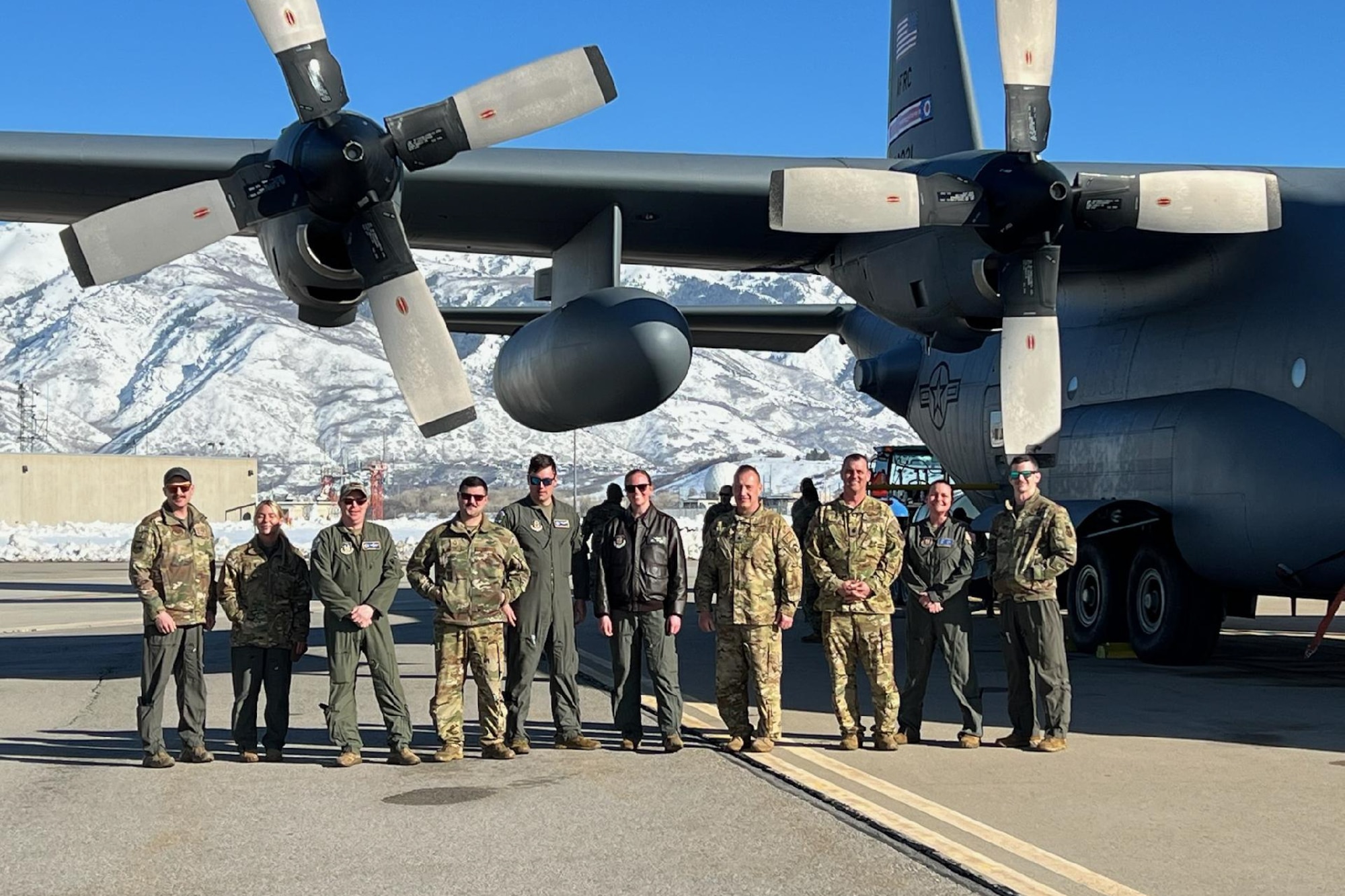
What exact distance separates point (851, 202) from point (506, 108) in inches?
99.6

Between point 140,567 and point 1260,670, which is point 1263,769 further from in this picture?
point 140,567

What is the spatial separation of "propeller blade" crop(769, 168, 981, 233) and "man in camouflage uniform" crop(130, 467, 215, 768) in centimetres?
445

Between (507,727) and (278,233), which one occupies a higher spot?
(278,233)

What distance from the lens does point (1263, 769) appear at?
8.12 m

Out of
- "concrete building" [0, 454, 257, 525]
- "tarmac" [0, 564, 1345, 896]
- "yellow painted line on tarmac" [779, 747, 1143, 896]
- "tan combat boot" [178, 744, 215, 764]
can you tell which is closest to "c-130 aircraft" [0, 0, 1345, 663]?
"tarmac" [0, 564, 1345, 896]

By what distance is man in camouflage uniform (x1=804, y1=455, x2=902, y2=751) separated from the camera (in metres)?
8.88

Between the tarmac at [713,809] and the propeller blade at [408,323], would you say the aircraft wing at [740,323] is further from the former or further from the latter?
the tarmac at [713,809]

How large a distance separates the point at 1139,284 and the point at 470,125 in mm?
6933

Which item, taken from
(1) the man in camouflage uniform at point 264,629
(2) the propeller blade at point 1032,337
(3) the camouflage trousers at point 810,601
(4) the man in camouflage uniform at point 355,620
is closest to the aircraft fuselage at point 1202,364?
(2) the propeller blade at point 1032,337

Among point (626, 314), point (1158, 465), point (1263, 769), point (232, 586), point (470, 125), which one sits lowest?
point (1263, 769)

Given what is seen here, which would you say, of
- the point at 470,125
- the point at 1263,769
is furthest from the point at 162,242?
the point at 1263,769

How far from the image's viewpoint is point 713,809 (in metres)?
7.12

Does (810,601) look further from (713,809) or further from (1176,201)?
(713,809)

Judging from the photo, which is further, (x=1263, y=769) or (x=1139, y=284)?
(x=1139, y=284)
